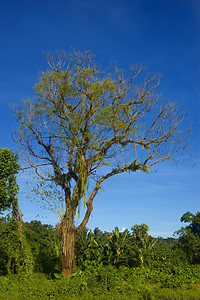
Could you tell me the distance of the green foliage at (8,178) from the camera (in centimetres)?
1406

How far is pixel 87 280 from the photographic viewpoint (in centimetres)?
1133

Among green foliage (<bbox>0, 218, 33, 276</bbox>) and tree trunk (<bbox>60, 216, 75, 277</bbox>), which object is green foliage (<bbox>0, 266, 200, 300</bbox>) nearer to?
green foliage (<bbox>0, 218, 33, 276</bbox>)

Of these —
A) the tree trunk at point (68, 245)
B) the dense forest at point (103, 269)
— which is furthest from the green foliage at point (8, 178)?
the tree trunk at point (68, 245)

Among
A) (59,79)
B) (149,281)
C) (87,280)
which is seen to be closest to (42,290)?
(87,280)

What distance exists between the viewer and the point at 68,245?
13.8 meters

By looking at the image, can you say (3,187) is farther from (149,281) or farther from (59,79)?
(149,281)

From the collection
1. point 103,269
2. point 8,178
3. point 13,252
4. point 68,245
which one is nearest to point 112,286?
point 103,269

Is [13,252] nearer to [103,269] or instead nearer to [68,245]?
[68,245]

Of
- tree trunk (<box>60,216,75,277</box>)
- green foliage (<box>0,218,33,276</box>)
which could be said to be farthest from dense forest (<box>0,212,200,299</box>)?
tree trunk (<box>60,216,75,277</box>)

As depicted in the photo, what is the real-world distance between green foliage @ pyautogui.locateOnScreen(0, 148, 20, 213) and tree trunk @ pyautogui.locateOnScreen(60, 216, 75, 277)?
2.57m

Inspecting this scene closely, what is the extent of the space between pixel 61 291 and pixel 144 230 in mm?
6994

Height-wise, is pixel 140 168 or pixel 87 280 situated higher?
pixel 140 168

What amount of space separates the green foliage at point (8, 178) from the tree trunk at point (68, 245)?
8.44 ft

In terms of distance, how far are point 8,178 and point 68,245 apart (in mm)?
4223
